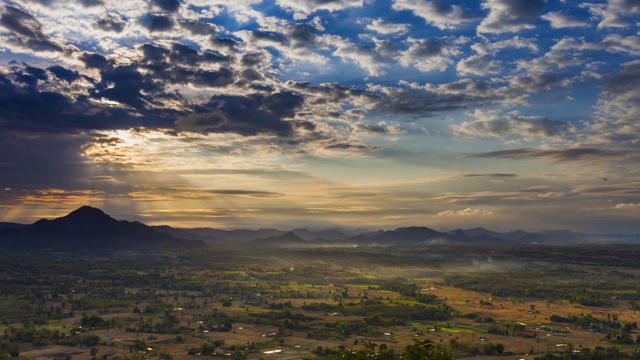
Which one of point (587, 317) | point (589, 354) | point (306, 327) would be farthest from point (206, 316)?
point (587, 317)

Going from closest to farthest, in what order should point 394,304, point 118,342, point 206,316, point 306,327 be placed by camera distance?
point 118,342 < point 306,327 < point 206,316 < point 394,304

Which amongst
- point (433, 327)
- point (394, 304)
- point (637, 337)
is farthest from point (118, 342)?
point (637, 337)

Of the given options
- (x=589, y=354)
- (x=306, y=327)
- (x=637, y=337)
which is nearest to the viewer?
(x=589, y=354)

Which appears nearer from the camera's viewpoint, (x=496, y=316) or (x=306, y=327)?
(x=306, y=327)

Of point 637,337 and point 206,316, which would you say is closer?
point 637,337

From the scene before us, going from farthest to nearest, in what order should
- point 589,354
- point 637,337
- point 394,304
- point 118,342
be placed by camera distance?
point 394,304 < point 637,337 < point 118,342 < point 589,354

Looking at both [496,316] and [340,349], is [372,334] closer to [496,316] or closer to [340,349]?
[340,349]

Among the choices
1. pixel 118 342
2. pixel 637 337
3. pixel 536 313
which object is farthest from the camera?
pixel 536 313

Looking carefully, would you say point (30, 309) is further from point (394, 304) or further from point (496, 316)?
point (496, 316)
